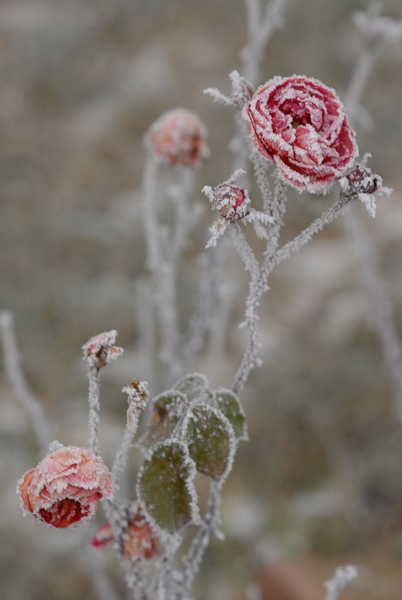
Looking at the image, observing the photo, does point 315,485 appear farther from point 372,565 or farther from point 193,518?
point 193,518

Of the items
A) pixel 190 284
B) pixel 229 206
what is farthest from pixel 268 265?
pixel 190 284

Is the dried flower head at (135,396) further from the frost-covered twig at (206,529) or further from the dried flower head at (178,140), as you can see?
the dried flower head at (178,140)

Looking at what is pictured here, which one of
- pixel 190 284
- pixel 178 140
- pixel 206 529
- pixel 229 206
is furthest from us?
pixel 190 284

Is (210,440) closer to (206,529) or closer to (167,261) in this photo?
(206,529)

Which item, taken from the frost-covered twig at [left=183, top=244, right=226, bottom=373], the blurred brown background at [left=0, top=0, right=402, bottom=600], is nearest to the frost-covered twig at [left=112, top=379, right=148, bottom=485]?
the frost-covered twig at [left=183, top=244, right=226, bottom=373]

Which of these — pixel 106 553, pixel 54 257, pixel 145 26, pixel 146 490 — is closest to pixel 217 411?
pixel 146 490
